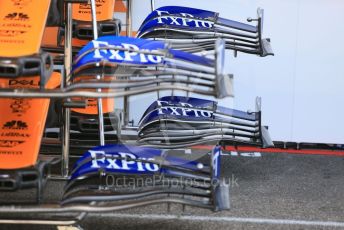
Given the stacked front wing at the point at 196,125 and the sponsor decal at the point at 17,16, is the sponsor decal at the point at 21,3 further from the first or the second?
the stacked front wing at the point at 196,125

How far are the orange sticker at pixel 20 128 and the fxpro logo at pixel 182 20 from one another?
1.10 m

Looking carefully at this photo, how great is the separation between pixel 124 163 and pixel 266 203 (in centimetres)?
104

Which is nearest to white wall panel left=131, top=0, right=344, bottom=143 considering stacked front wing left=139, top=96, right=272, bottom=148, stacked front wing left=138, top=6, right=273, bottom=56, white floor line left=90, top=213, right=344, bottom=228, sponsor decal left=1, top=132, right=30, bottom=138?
stacked front wing left=139, top=96, right=272, bottom=148

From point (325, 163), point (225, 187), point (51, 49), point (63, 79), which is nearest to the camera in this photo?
point (225, 187)

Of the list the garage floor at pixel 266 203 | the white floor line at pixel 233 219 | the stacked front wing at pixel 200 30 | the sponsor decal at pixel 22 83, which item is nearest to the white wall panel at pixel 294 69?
the garage floor at pixel 266 203

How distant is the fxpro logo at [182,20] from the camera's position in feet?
10.8

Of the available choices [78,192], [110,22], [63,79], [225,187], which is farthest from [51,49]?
[225,187]

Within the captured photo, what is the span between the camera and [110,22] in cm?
317

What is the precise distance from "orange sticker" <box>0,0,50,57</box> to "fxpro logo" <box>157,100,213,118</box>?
120 centimetres

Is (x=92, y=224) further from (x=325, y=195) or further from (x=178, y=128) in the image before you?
(x=325, y=195)

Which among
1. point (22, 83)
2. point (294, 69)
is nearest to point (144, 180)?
point (22, 83)

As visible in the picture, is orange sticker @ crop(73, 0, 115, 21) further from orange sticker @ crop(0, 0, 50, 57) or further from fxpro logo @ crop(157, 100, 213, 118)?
orange sticker @ crop(0, 0, 50, 57)

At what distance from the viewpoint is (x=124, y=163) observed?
2314mm

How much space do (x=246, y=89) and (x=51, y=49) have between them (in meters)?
1.57
